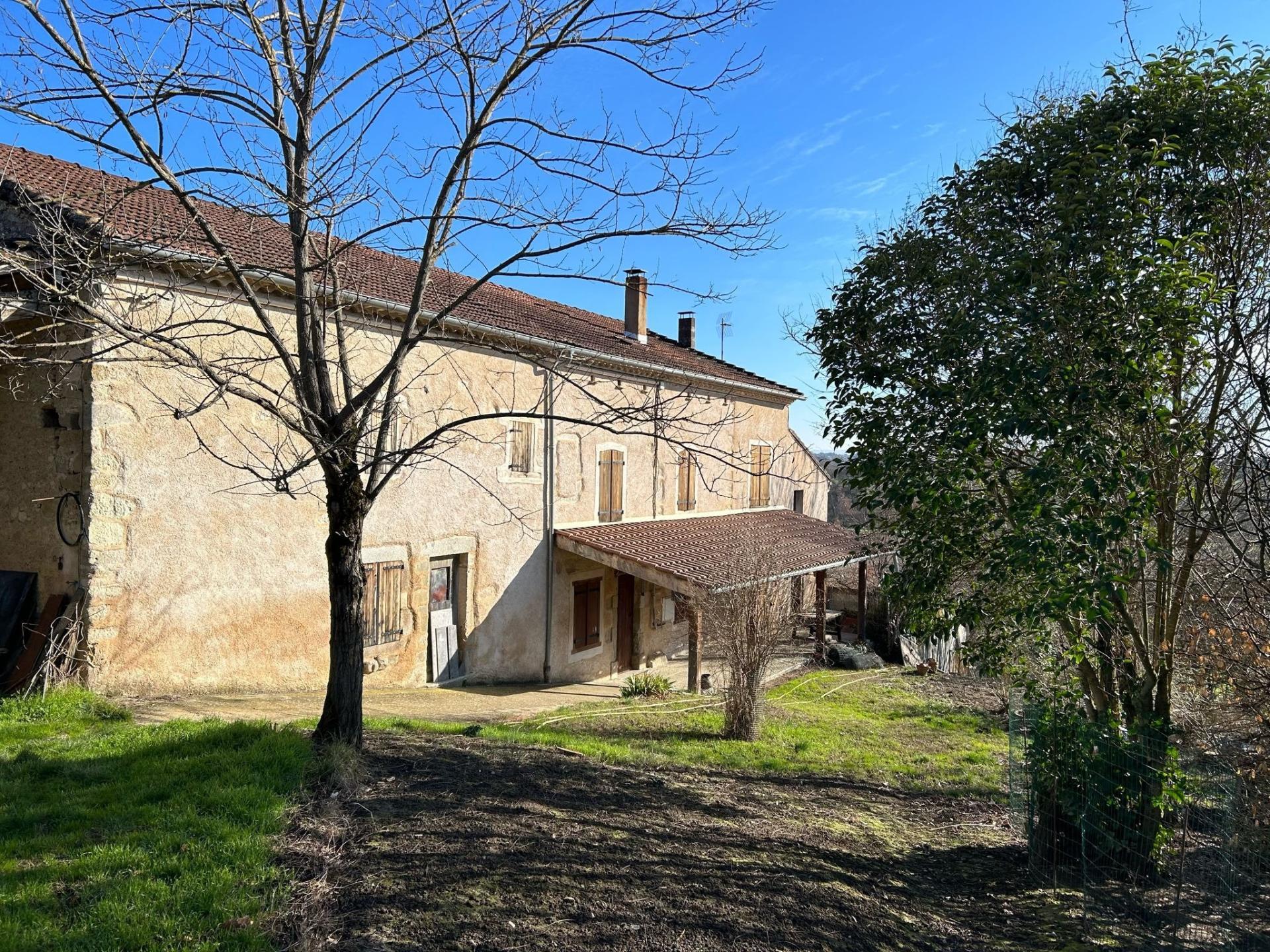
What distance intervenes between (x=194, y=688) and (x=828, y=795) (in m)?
6.74

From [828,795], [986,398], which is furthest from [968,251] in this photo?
[828,795]

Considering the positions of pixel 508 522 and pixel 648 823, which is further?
pixel 508 522

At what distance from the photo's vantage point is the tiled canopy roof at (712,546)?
448 inches

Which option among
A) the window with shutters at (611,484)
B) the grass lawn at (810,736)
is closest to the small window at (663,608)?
the window with shutters at (611,484)

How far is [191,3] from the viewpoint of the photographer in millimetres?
5043

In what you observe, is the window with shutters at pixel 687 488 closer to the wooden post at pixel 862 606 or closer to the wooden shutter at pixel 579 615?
the wooden shutter at pixel 579 615

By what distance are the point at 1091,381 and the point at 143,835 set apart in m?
5.76

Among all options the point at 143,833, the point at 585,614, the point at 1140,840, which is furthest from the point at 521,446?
the point at 1140,840

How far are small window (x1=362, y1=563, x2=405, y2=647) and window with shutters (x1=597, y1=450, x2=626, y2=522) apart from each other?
185 inches

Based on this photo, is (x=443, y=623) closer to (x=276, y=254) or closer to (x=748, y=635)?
(x=748, y=635)

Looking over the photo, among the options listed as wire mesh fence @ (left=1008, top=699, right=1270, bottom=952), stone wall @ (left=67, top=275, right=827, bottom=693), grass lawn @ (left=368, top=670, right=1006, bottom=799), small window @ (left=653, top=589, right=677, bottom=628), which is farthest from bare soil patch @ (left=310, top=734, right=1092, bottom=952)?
small window @ (left=653, top=589, right=677, bottom=628)

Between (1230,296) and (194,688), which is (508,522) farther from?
(1230,296)

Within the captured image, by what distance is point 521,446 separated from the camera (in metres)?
13.2

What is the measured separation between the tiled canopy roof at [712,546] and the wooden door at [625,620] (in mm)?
1259
